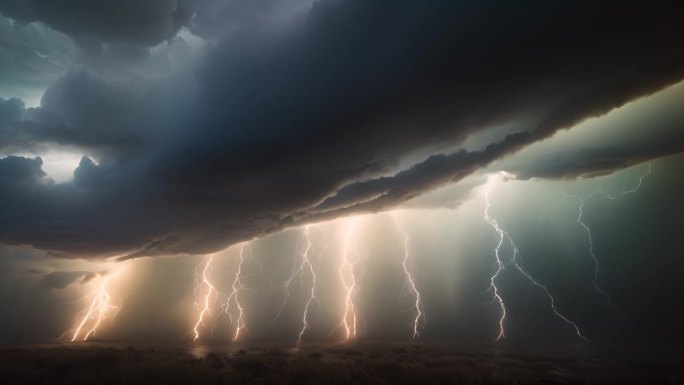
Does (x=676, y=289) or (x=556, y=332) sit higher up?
(x=676, y=289)

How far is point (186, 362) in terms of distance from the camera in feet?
90.3

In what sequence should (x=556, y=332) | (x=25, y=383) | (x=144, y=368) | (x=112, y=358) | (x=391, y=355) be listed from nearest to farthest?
(x=25, y=383) < (x=144, y=368) < (x=112, y=358) < (x=391, y=355) < (x=556, y=332)

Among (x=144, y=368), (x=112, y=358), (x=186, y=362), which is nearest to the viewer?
(x=144, y=368)

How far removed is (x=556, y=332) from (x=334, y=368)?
177ft

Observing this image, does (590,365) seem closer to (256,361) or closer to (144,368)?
(256,361)

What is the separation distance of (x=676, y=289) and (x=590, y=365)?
123ft

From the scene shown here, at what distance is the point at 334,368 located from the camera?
87.2 feet

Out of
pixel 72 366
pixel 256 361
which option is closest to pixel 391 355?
pixel 256 361

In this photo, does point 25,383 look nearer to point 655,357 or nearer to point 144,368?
point 144,368

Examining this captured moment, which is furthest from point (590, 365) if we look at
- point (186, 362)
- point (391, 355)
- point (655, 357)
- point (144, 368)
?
point (144, 368)

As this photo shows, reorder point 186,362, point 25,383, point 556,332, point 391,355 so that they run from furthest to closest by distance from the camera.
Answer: point 556,332
point 391,355
point 186,362
point 25,383

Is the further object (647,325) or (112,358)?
(647,325)

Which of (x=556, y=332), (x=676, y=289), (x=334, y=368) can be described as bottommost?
(x=556, y=332)

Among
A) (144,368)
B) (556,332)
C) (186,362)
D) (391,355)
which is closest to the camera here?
(144,368)
